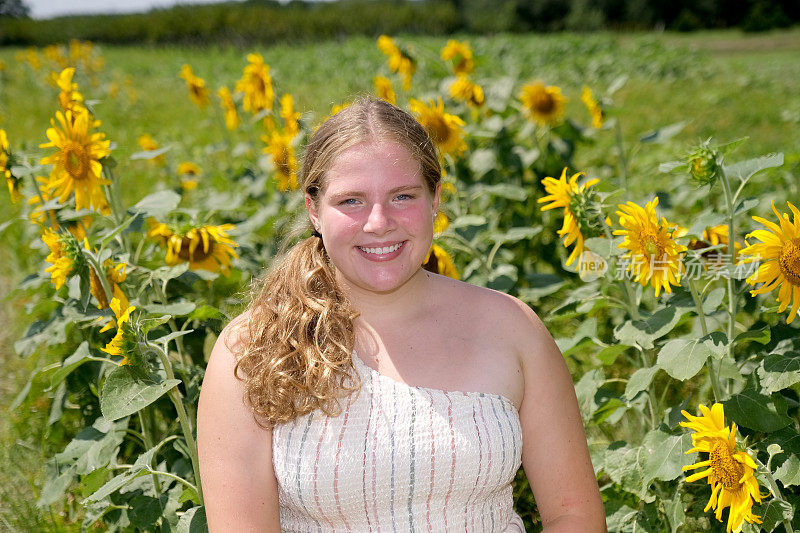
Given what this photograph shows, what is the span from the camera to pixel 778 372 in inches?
66.6

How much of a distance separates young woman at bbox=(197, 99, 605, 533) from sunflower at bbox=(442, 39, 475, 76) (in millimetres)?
2135

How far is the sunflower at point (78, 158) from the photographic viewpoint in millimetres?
2158

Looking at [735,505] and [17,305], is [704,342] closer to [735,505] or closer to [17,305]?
[735,505]

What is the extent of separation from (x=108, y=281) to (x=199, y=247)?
0.29 meters

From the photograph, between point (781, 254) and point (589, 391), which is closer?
point (781, 254)

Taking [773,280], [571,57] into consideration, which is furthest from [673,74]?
[773,280]

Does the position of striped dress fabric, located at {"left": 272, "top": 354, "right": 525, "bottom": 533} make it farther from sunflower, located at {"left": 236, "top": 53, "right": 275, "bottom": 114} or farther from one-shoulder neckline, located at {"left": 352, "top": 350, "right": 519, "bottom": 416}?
sunflower, located at {"left": 236, "top": 53, "right": 275, "bottom": 114}

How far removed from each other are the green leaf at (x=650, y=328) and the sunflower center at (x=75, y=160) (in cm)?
149

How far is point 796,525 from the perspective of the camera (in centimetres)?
175

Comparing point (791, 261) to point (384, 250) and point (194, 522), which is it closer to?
point (384, 250)

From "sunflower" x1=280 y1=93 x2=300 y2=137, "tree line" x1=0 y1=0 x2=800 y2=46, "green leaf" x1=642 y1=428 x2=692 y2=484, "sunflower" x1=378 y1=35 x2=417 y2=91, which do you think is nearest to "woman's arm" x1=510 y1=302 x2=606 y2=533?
"green leaf" x1=642 y1=428 x2=692 y2=484

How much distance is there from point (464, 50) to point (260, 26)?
23594mm

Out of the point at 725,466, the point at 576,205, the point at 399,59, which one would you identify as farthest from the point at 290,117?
the point at 725,466

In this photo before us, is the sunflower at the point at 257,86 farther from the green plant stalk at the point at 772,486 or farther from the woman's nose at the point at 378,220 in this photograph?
the green plant stalk at the point at 772,486
